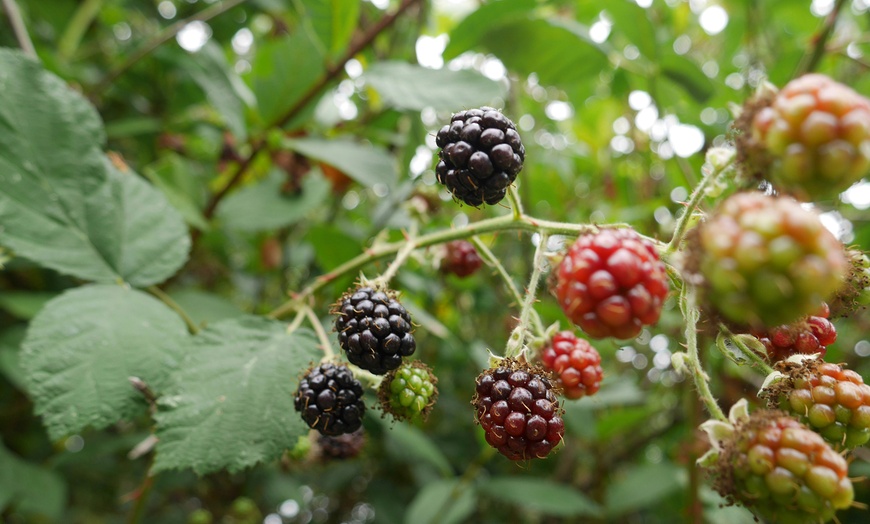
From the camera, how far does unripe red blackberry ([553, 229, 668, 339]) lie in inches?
36.6

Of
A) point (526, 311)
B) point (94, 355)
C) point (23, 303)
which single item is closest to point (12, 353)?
point (23, 303)

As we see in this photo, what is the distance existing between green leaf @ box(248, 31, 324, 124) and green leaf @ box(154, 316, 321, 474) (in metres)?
1.12

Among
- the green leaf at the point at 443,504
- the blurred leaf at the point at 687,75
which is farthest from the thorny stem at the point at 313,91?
the green leaf at the point at 443,504

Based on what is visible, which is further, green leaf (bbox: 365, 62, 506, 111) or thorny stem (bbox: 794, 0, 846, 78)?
thorny stem (bbox: 794, 0, 846, 78)

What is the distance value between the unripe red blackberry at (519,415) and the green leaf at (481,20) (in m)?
1.42

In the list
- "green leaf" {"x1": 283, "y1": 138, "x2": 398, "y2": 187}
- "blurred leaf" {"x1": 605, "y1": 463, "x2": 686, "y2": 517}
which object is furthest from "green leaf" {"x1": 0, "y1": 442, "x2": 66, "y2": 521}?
"blurred leaf" {"x1": 605, "y1": 463, "x2": 686, "y2": 517}

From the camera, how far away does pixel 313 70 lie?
2197mm

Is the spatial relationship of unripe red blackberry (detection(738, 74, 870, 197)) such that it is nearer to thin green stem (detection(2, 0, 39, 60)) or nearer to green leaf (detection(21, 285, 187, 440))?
green leaf (detection(21, 285, 187, 440))

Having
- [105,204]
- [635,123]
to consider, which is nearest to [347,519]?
[105,204]

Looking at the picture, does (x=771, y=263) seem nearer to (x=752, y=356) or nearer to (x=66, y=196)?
(x=752, y=356)

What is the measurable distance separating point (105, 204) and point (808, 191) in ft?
5.50

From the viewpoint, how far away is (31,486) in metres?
2.39

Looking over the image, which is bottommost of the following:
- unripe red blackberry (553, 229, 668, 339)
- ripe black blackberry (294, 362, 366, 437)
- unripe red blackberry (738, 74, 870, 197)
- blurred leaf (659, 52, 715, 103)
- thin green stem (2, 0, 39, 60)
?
ripe black blackberry (294, 362, 366, 437)

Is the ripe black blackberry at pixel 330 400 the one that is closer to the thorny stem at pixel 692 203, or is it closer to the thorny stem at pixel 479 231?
the thorny stem at pixel 479 231
